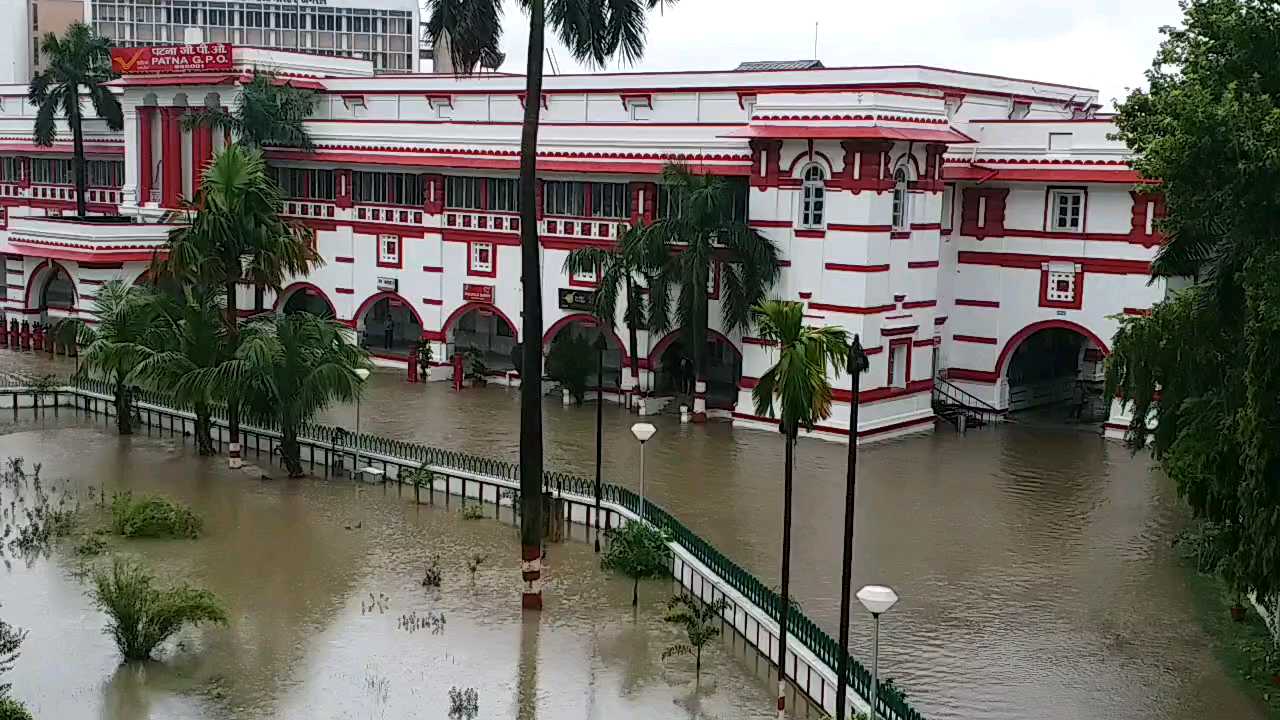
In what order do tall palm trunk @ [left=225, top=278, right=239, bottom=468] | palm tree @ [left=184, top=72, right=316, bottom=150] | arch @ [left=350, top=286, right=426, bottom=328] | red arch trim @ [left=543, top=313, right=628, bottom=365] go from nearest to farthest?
tall palm trunk @ [left=225, top=278, right=239, bottom=468], red arch trim @ [left=543, top=313, right=628, bottom=365], arch @ [left=350, top=286, right=426, bottom=328], palm tree @ [left=184, top=72, right=316, bottom=150]

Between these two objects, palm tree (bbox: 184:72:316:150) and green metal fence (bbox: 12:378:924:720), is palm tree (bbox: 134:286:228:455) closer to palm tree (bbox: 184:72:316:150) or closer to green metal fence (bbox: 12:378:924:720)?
green metal fence (bbox: 12:378:924:720)

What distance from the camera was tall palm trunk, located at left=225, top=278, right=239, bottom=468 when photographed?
27.4 meters

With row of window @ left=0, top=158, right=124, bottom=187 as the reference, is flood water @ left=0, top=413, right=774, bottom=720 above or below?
below

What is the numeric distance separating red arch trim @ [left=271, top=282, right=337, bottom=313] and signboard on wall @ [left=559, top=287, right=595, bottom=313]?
8.80 m

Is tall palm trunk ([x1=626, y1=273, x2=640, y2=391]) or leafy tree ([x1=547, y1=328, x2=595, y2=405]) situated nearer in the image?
tall palm trunk ([x1=626, y1=273, x2=640, y2=391])

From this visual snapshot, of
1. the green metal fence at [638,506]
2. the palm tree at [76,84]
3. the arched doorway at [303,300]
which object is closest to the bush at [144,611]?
the green metal fence at [638,506]

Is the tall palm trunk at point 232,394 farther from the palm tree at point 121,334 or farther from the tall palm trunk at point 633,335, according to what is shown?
the tall palm trunk at point 633,335

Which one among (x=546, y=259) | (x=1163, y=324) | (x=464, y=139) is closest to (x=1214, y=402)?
(x=1163, y=324)

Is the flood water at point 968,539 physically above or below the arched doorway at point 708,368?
below

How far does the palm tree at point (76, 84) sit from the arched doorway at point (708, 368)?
22228 mm

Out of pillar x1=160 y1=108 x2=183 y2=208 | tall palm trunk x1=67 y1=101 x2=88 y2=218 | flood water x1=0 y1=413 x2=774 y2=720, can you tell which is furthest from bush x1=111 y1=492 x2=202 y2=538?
tall palm trunk x1=67 y1=101 x2=88 y2=218

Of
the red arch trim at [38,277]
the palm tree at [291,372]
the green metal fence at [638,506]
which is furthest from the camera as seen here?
the red arch trim at [38,277]

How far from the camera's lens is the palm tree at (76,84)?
47.7 metres

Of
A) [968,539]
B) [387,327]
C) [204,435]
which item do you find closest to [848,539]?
[968,539]
